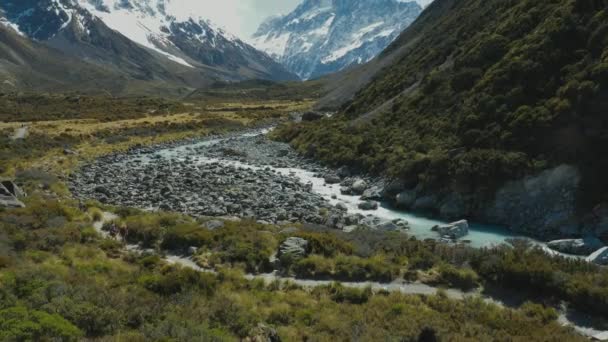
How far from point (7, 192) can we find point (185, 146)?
43.6 metres

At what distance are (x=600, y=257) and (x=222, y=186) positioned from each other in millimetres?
28310

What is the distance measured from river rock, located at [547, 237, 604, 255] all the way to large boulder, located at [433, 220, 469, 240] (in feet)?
15.4

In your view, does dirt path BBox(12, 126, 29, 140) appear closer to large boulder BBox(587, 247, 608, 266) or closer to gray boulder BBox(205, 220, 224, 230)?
gray boulder BBox(205, 220, 224, 230)

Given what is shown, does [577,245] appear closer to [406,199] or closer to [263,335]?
[406,199]

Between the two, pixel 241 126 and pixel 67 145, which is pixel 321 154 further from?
pixel 241 126

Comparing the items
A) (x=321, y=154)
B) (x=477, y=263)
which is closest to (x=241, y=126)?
(x=321, y=154)

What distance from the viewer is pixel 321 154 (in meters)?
54.8

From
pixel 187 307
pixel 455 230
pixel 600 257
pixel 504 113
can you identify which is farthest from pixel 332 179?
pixel 187 307

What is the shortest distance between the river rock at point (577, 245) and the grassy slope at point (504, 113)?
3889mm

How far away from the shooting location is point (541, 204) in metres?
29.4

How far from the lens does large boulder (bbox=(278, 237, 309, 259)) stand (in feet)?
71.1

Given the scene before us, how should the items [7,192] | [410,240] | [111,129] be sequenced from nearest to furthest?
1. [410,240]
2. [7,192]
3. [111,129]

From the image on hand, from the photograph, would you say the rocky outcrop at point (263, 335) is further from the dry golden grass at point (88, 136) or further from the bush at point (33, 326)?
the dry golden grass at point (88, 136)

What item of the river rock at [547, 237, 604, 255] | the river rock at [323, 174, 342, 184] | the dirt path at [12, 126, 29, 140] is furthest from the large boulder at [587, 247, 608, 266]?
the dirt path at [12, 126, 29, 140]
